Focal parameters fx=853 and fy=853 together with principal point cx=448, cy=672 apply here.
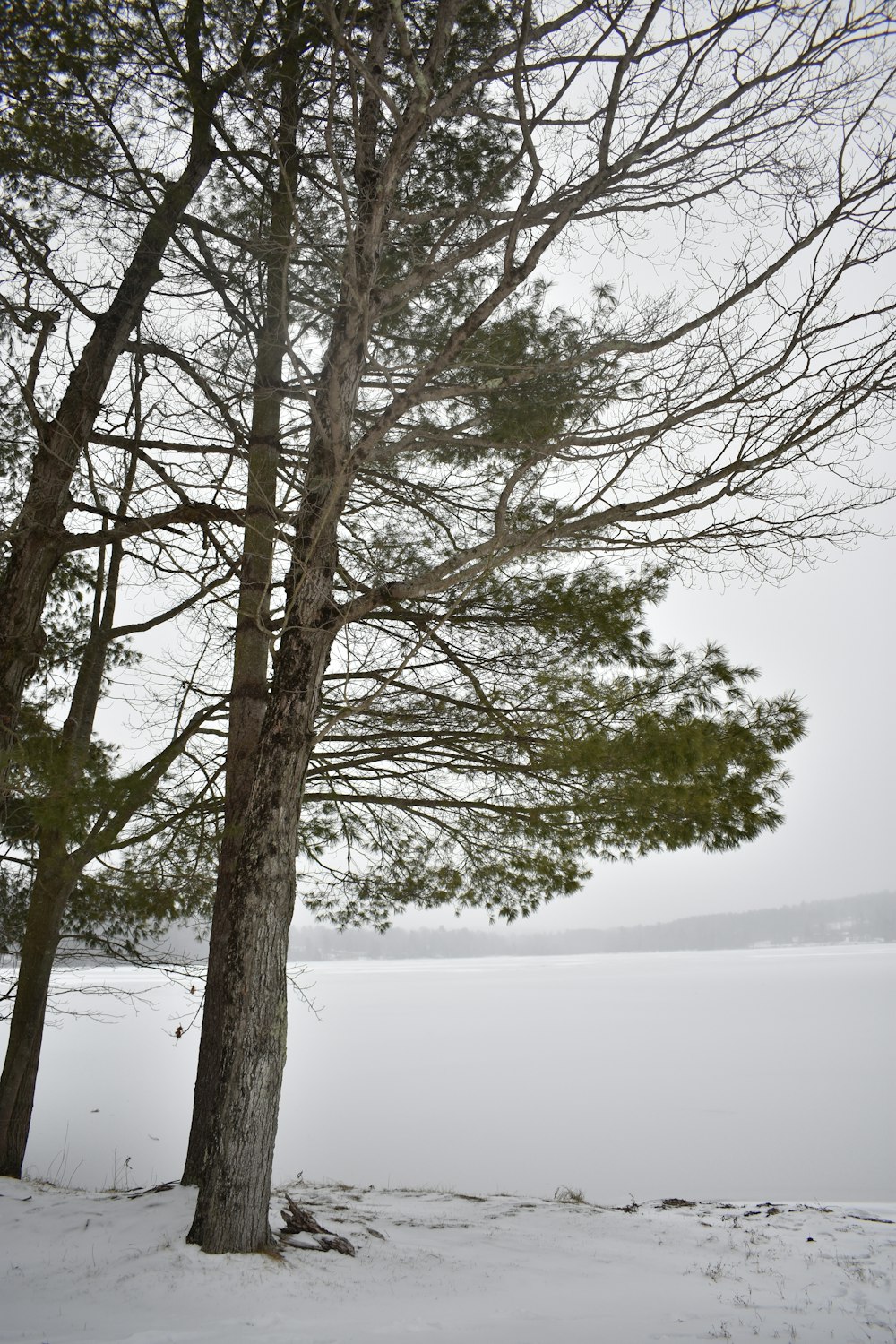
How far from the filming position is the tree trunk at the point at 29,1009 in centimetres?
556

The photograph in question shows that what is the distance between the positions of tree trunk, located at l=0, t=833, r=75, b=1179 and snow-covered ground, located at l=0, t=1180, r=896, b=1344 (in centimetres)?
73

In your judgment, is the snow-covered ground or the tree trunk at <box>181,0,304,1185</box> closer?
the snow-covered ground

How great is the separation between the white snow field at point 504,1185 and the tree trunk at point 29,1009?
0.40m

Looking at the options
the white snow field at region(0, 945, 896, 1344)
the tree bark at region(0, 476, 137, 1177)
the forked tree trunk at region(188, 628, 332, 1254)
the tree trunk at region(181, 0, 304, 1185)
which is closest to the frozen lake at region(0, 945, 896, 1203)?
the white snow field at region(0, 945, 896, 1344)

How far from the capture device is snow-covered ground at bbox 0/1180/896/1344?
2.77m

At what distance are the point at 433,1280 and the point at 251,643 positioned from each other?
3.22 m

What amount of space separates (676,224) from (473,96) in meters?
1.42

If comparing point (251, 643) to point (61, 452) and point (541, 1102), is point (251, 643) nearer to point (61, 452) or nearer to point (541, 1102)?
point (61, 452)

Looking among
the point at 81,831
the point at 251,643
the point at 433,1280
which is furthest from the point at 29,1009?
the point at 433,1280

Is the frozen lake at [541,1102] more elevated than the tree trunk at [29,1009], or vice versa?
the tree trunk at [29,1009]

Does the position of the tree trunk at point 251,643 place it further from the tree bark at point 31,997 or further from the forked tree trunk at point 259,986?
the tree bark at point 31,997

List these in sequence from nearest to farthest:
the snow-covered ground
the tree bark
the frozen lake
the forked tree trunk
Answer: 1. the snow-covered ground
2. the forked tree trunk
3. the tree bark
4. the frozen lake

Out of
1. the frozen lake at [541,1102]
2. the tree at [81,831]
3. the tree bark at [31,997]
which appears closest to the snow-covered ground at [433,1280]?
the tree bark at [31,997]

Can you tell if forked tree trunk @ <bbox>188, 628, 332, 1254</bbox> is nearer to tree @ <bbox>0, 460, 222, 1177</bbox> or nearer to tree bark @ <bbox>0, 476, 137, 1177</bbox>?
tree @ <bbox>0, 460, 222, 1177</bbox>
